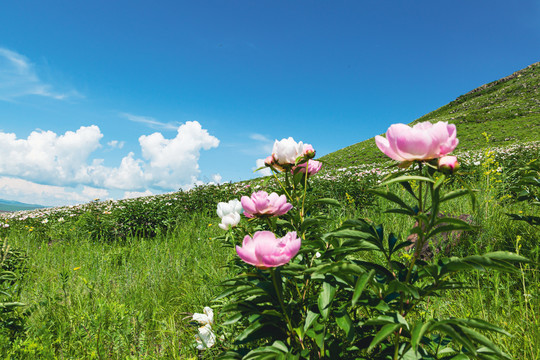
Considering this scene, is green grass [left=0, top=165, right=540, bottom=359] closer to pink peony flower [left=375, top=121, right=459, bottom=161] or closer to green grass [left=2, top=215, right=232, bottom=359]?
green grass [left=2, top=215, right=232, bottom=359]

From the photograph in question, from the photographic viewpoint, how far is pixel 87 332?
1.88m

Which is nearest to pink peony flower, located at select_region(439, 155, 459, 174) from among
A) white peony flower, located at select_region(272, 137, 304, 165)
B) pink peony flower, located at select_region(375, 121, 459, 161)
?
pink peony flower, located at select_region(375, 121, 459, 161)

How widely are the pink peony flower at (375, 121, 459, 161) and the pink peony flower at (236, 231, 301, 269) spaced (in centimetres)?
42

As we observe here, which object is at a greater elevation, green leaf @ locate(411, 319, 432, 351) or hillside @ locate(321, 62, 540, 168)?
hillside @ locate(321, 62, 540, 168)

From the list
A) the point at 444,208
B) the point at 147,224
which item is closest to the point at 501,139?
the point at 444,208

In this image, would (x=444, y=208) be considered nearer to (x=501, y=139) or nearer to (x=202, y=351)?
(x=202, y=351)

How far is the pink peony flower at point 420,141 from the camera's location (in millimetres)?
855

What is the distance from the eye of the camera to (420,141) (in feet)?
2.80

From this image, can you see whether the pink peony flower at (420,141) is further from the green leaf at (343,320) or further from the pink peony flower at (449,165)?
the green leaf at (343,320)

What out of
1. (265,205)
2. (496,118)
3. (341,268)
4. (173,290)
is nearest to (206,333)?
(265,205)

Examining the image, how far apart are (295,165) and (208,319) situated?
1019 mm

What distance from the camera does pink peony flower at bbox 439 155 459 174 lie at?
81 cm

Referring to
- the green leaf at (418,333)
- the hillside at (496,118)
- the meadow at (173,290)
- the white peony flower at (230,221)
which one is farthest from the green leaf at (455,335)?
the hillside at (496,118)

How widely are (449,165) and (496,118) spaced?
30.3 m
